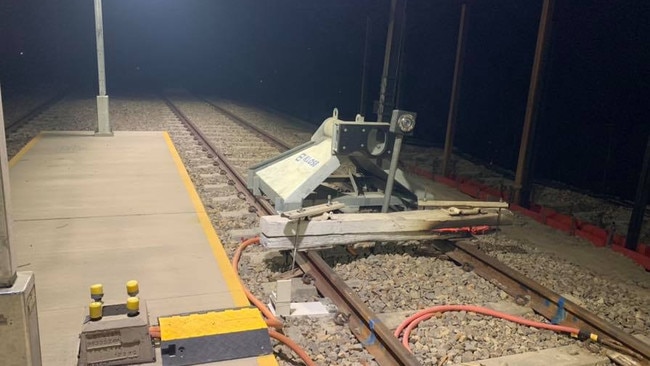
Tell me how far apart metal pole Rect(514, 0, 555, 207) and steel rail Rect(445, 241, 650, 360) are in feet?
9.46

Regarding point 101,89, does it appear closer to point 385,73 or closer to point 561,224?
point 385,73

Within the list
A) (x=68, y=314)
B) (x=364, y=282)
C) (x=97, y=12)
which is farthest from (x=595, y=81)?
(x=97, y=12)

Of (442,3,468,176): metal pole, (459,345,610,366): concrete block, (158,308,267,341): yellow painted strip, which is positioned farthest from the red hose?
(442,3,468,176): metal pole

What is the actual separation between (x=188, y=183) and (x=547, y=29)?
6.31m

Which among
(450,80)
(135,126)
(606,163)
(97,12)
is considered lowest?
(135,126)

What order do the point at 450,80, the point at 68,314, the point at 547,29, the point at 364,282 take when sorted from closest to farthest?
1. the point at 68,314
2. the point at 364,282
3. the point at 547,29
4. the point at 450,80

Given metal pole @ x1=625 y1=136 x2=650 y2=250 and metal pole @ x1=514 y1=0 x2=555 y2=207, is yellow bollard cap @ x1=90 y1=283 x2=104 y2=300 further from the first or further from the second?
metal pole @ x1=514 y1=0 x2=555 y2=207

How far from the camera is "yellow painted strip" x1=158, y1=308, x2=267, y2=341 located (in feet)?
11.3

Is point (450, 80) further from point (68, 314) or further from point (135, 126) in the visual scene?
point (68, 314)

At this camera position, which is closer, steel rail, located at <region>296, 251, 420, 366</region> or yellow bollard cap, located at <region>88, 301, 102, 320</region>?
yellow bollard cap, located at <region>88, 301, 102, 320</region>

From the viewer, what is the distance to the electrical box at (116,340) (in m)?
3.12

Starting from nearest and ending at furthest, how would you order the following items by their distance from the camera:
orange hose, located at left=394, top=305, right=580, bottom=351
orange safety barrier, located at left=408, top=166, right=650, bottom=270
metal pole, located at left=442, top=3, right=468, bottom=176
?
1. orange hose, located at left=394, top=305, right=580, bottom=351
2. orange safety barrier, located at left=408, top=166, right=650, bottom=270
3. metal pole, located at left=442, top=3, right=468, bottom=176

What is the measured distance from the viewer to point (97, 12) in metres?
11.6

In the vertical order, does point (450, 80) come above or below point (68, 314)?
above
